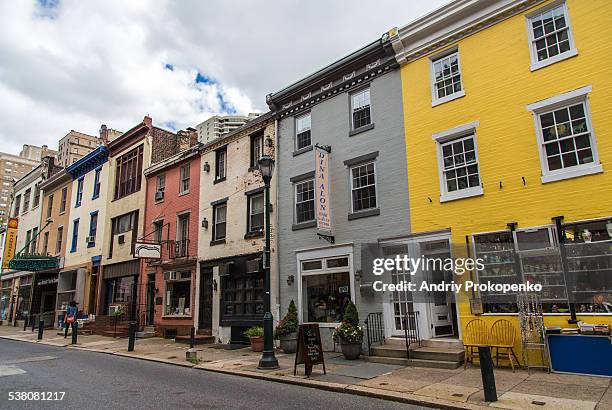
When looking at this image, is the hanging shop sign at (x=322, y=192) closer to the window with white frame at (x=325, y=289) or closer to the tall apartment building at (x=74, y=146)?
the window with white frame at (x=325, y=289)

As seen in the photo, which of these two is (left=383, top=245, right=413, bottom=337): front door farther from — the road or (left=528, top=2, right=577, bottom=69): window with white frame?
(left=528, top=2, right=577, bottom=69): window with white frame

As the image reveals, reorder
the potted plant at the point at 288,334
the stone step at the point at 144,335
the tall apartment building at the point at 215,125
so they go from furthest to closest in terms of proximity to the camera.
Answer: the tall apartment building at the point at 215,125, the stone step at the point at 144,335, the potted plant at the point at 288,334

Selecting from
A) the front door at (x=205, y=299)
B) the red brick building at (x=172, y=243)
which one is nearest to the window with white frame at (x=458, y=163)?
the front door at (x=205, y=299)

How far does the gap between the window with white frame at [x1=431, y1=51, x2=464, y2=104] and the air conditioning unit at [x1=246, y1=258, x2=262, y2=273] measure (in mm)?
8569

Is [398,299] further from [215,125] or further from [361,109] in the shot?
[215,125]

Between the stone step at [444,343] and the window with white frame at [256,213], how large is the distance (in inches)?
317

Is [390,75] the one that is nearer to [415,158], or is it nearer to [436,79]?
[436,79]

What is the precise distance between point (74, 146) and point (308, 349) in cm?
11117

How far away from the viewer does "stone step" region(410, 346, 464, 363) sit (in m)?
10.5

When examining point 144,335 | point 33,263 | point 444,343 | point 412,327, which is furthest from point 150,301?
point 444,343

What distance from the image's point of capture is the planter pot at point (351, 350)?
39.7ft

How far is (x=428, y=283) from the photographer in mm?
12711

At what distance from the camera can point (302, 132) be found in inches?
671

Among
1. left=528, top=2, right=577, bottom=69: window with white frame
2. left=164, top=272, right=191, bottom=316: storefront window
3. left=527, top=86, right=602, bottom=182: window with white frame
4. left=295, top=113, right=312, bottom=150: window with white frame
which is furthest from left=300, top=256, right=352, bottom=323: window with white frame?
left=528, top=2, right=577, bottom=69: window with white frame
